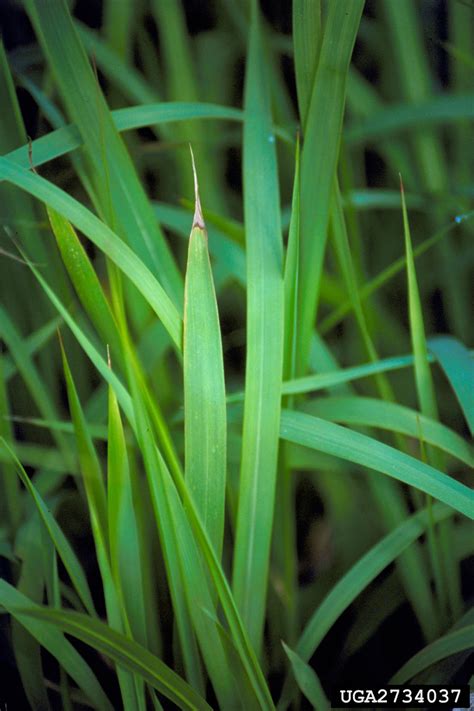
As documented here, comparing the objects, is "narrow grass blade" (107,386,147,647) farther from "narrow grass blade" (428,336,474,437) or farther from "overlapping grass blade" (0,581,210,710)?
"narrow grass blade" (428,336,474,437)

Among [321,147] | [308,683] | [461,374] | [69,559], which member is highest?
[321,147]

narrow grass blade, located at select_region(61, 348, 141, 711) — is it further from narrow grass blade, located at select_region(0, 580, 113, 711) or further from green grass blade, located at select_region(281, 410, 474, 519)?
green grass blade, located at select_region(281, 410, 474, 519)

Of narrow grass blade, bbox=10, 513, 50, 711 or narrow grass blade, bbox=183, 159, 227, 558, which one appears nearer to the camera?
narrow grass blade, bbox=183, 159, 227, 558

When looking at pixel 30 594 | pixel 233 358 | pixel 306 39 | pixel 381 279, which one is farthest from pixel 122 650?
pixel 306 39

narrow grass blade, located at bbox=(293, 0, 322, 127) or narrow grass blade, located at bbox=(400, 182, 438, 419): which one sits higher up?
narrow grass blade, located at bbox=(293, 0, 322, 127)

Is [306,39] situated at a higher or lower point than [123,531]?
higher

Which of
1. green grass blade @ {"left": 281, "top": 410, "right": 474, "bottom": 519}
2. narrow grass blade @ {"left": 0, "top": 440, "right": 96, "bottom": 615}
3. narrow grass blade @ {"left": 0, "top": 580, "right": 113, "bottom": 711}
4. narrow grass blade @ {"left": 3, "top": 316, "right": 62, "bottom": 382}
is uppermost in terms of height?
narrow grass blade @ {"left": 3, "top": 316, "right": 62, "bottom": 382}

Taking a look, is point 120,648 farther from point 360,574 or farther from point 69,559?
point 360,574

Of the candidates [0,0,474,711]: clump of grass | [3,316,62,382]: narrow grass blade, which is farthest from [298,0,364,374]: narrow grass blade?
[3,316,62,382]: narrow grass blade
